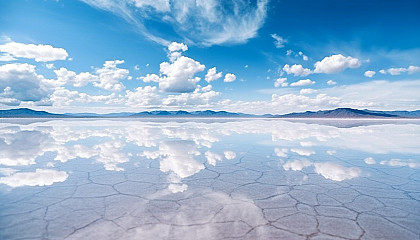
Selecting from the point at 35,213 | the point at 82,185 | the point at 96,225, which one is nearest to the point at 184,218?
the point at 96,225

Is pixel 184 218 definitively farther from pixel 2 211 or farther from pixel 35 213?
pixel 2 211

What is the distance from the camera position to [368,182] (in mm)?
4855

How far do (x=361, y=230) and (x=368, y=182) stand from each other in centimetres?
242

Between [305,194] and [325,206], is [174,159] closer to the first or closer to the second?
[305,194]

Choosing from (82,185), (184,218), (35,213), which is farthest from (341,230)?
(82,185)

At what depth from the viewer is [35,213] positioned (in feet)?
10.8

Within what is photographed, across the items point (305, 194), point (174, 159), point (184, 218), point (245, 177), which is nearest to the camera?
point (184, 218)

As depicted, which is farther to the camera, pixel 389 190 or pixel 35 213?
pixel 389 190

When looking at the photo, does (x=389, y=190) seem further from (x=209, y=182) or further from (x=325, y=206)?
(x=209, y=182)

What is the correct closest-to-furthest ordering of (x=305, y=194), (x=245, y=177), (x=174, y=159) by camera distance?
(x=305, y=194), (x=245, y=177), (x=174, y=159)

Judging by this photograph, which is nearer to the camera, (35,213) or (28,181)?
(35,213)

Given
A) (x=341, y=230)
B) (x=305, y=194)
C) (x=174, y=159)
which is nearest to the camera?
(x=341, y=230)

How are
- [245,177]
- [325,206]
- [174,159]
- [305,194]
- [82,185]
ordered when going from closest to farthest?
[325,206]
[305,194]
[82,185]
[245,177]
[174,159]

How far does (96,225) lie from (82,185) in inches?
75.8
